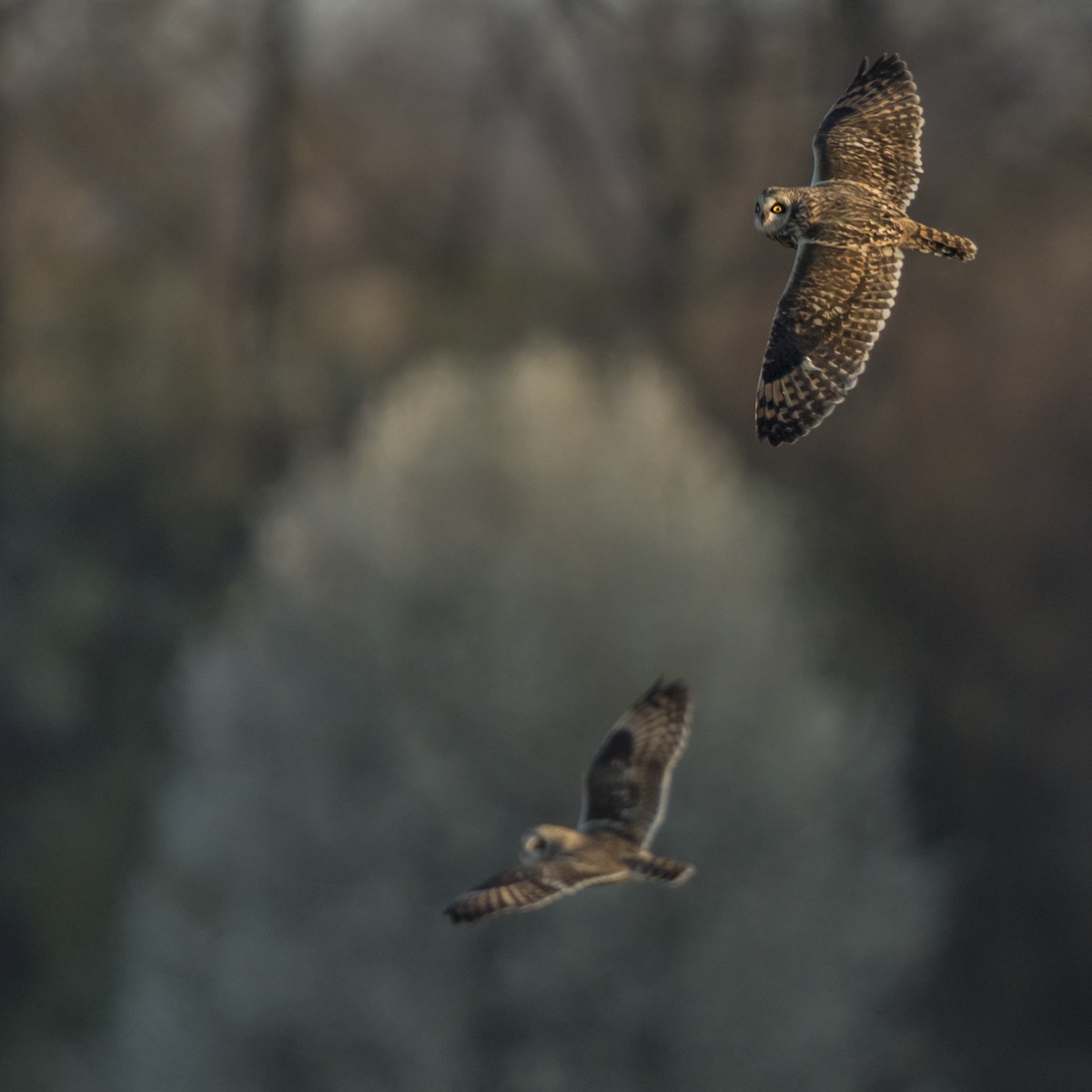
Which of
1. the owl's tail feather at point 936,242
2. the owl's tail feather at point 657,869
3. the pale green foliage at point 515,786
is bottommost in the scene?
the owl's tail feather at point 657,869

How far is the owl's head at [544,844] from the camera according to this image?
23.5 feet

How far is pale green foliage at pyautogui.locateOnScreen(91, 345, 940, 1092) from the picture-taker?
1731 centimetres

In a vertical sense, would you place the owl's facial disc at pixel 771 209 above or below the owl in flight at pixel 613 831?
above

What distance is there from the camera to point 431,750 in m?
18.6

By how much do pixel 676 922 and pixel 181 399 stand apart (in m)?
10.9

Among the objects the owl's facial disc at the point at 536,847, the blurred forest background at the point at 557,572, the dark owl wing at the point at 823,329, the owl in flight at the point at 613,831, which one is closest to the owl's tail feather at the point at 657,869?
the owl in flight at the point at 613,831

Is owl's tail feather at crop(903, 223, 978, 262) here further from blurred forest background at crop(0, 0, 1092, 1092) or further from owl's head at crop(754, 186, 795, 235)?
blurred forest background at crop(0, 0, 1092, 1092)

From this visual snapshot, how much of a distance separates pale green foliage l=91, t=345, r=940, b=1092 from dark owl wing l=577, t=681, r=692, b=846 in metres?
8.67

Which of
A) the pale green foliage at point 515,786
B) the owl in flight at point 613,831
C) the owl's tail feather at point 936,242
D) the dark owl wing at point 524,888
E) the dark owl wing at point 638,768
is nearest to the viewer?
the owl's tail feather at point 936,242

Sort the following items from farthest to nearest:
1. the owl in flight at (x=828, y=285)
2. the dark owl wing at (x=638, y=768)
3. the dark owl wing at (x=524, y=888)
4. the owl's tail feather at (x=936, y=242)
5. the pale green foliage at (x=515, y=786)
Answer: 1. the pale green foliage at (x=515, y=786)
2. the dark owl wing at (x=638, y=768)
3. the dark owl wing at (x=524, y=888)
4. the owl's tail feather at (x=936, y=242)
5. the owl in flight at (x=828, y=285)

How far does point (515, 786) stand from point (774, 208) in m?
12.4

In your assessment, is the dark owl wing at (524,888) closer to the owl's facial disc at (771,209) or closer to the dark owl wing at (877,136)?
the owl's facial disc at (771,209)

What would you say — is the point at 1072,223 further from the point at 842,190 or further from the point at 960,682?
the point at 842,190

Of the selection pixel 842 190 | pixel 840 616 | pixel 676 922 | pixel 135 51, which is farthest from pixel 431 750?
pixel 842 190
